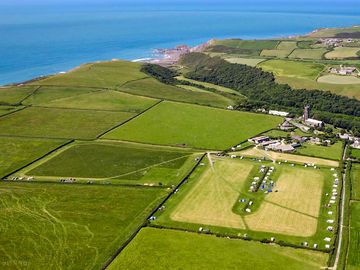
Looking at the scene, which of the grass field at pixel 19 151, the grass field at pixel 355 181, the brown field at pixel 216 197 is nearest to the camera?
the brown field at pixel 216 197

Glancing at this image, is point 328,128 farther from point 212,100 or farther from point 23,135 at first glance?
point 23,135

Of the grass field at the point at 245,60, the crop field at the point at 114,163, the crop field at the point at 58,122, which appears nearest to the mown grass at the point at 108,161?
the crop field at the point at 114,163

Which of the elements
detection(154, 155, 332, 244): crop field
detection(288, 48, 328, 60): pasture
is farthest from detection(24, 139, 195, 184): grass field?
detection(288, 48, 328, 60): pasture

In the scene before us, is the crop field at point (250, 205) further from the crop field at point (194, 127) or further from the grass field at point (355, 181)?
the crop field at point (194, 127)

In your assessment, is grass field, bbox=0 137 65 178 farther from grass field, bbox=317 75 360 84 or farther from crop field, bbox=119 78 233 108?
grass field, bbox=317 75 360 84

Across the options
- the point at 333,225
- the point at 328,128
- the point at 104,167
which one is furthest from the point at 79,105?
the point at 333,225

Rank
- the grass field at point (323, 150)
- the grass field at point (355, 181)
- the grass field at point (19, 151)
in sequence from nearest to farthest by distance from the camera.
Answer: the grass field at point (355, 181) → the grass field at point (19, 151) → the grass field at point (323, 150)
